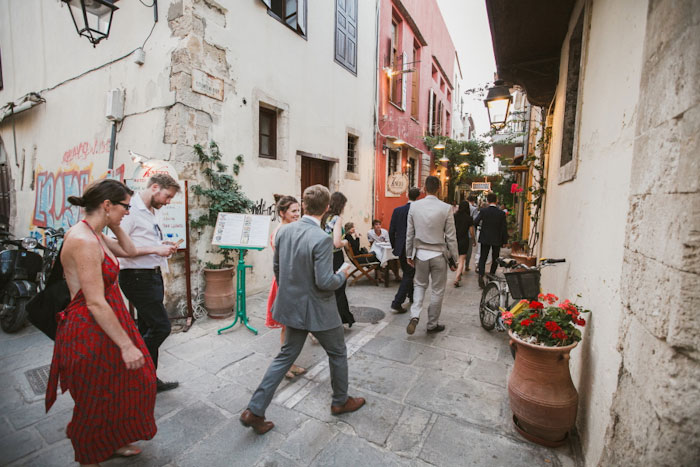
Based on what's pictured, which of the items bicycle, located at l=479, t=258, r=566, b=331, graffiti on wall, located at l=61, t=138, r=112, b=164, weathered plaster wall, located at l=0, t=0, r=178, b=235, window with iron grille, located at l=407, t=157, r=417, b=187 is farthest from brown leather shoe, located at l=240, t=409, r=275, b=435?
window with iron grille, located at l=407, t=157, r=417, b=187

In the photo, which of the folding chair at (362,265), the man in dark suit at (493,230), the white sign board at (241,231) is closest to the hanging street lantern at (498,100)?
the man in dark suit at (493,230)

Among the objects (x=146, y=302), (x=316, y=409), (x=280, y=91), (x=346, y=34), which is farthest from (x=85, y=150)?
(x=316, y=409)

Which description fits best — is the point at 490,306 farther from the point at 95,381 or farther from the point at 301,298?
the point at 95,381

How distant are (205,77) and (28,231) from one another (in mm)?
6456

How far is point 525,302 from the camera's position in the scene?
2969 mm

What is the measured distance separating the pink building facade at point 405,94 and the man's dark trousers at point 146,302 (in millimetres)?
7962

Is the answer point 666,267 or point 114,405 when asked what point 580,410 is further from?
point 114,405

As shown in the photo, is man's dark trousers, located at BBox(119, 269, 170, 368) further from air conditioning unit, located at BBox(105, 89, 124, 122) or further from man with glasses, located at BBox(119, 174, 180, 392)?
air conditioning unit, located at BBox(105, 89, 124, 122)

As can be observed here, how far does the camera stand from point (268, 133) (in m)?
6.59

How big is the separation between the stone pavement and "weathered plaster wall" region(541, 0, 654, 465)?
60 centimetres

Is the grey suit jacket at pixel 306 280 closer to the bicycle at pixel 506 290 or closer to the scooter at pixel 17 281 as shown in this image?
the bicycle at pixel 506 290

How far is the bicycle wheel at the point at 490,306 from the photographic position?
4309 mm

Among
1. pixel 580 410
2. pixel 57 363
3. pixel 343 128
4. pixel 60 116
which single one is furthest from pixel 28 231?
pixel 580 410

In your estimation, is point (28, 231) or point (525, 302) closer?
point (525, 302)
